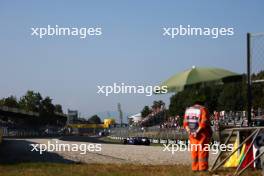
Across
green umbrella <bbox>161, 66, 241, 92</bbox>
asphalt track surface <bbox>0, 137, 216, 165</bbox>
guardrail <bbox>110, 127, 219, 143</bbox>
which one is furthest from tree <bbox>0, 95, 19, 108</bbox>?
green umbrella <bbox>161, 66, 241, 92</bbox>

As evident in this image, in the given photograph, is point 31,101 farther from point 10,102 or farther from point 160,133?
point 160,133

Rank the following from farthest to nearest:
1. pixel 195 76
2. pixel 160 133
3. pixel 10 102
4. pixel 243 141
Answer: pixel 10 102, pixel 160 133, pixel 195 76, pixel 243 141

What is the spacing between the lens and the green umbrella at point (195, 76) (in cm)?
1123

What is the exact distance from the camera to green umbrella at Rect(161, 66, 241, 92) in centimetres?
1123

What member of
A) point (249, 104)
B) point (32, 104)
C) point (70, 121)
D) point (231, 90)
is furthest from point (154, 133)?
point (70, 121)

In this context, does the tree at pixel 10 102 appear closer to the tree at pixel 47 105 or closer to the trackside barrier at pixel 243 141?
the tree at pixel 47 105

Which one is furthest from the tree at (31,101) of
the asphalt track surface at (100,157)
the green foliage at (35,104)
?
the asphalt track surface at (100,157)

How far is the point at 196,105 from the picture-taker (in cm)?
1105

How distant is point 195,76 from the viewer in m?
11.3

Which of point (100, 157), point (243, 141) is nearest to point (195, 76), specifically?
point (243, 141)

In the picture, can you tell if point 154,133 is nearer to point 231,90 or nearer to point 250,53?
point 231,90

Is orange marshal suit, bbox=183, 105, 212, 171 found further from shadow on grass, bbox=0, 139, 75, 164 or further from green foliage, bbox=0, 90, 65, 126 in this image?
green foliage, bbox=0, 90, 65, 126

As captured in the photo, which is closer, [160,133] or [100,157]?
[100,157]

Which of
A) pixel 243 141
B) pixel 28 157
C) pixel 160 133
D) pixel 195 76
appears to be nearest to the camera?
pixel 243 141
